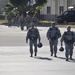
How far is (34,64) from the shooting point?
17.0 meters

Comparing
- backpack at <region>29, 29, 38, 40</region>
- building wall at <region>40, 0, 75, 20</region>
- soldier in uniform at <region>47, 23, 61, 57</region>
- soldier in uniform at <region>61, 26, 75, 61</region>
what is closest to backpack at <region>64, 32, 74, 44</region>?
soldier in uniform at <region>61, 26, 75, 61</region>

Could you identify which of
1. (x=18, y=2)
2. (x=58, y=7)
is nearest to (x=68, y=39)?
(x=18, y=2)

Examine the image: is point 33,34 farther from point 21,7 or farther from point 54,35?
point 21,7

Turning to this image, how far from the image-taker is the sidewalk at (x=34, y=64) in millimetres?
14609

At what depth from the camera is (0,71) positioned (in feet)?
48.9

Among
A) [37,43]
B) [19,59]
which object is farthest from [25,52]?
[19,59]

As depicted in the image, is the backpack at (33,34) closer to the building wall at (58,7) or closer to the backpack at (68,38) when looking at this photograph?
the backpack at (68,38)

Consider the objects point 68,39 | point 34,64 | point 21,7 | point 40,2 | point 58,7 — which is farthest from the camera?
point 58,7

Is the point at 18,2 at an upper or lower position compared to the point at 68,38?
upper

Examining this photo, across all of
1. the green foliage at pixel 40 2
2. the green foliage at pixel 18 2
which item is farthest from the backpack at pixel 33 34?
the green foliage at pixel 40 2

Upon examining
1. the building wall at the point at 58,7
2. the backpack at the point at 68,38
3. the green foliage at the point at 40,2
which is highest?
the green foliage at the point at 40,2

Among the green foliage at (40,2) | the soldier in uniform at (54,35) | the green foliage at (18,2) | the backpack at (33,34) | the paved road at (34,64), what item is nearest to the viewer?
the paved road at (34,64)

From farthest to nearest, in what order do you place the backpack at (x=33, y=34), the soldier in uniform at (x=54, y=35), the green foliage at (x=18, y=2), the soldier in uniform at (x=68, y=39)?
1. the green foliage at (x=18, y=2)
2. the soldier in uniform at (x=54, y=35)
3. the backpack at (x=33, y=34)
4. the soldier in uniform at (x=68, y=39)

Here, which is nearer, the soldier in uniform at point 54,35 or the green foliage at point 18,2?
the soldier in uniform at point 54,35
